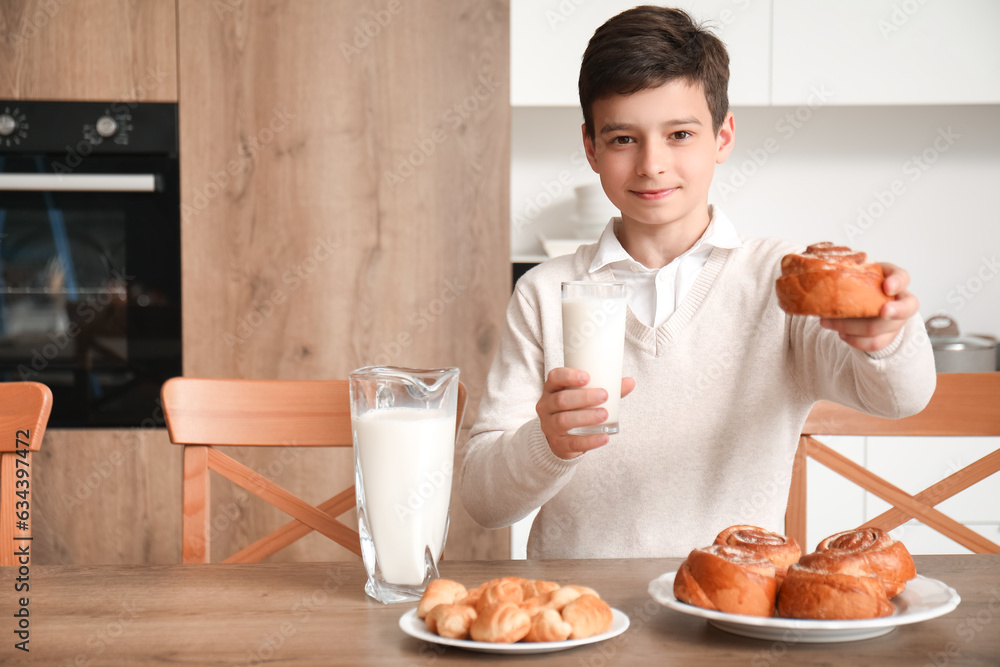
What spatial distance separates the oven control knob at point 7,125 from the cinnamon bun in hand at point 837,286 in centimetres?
207

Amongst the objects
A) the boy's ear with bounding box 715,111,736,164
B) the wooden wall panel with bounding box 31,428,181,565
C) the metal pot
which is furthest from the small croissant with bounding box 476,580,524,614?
the metal pot

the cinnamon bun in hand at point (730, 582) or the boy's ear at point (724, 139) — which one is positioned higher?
the boy's ear at point (724, 139)

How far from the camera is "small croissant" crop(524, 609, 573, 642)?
655 mm

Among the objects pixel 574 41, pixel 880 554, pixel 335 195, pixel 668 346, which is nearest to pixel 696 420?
pixel 668 346

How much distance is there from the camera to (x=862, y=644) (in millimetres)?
688

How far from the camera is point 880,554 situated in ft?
2.39

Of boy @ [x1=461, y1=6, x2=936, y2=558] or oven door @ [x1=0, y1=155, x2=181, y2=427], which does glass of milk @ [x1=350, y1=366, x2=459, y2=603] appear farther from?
oven door @ [x1=0, y1=155, x2=181, y2=427]

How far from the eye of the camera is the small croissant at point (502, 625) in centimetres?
65

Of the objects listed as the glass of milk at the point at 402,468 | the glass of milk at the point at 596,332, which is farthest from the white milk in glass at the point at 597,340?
the glass of milk at the point at 402,468

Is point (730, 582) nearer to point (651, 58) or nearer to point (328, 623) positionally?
point (328, 623)

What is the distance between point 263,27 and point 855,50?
60.9 inches

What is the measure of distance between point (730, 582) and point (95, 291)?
201cm

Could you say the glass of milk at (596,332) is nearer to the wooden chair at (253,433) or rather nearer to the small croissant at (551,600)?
the small croissant at (551,600)

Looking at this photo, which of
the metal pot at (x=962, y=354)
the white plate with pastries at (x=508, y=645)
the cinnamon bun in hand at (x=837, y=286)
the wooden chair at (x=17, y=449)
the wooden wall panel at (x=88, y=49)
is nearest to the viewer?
the white plate with pastries at (x=508, y=645)
